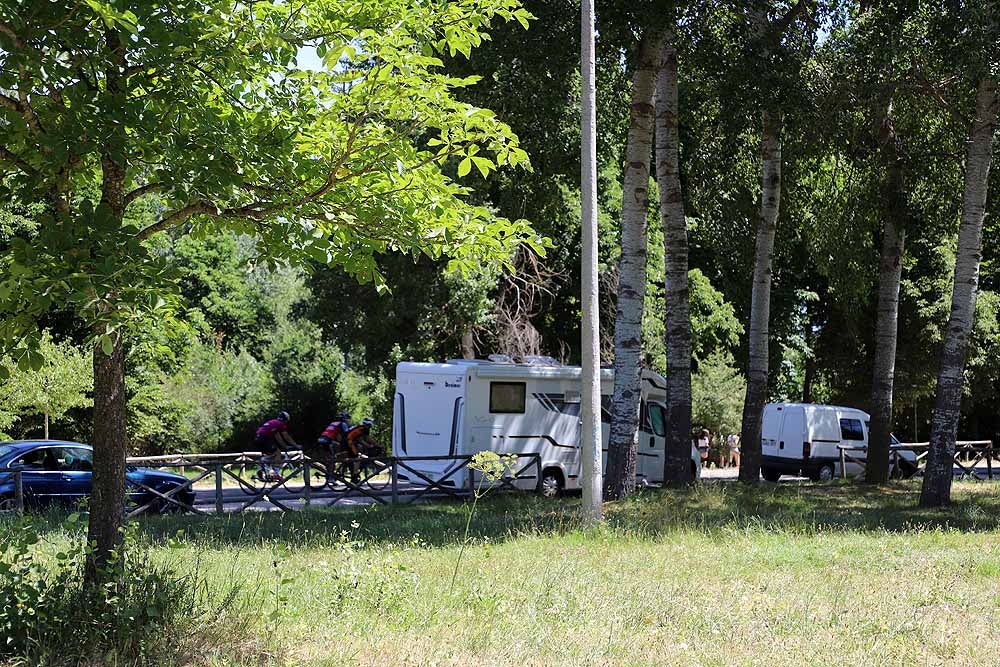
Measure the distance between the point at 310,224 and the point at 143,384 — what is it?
28.2 meters

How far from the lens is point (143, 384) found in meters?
33.2

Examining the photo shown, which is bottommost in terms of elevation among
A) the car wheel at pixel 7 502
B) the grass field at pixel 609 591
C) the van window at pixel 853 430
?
the car wheel at pixel 7 502

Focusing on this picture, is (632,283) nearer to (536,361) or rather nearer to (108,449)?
(536,361)

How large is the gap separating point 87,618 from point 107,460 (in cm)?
105

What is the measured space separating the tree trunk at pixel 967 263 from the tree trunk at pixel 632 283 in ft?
16.3

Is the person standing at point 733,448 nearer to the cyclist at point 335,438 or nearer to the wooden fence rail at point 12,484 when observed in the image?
the cyclist at point 335,438

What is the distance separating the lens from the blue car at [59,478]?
54.1ft

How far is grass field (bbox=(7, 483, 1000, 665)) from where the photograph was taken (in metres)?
6.80

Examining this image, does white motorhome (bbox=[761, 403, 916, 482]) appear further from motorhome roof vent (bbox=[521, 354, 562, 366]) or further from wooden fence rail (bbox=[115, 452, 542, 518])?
wooden fence rail (bbox=[115, 452, 542, 518])

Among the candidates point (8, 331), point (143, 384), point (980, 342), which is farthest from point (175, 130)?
point (980, 342)

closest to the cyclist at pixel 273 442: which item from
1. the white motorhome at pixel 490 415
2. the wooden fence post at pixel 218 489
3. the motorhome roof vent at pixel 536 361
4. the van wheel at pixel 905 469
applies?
the white motorhome at pixel 490 415

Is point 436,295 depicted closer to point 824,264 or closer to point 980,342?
point 824,264

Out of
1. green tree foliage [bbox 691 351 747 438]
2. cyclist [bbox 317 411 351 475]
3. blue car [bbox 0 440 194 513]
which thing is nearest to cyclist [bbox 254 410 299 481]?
cyclist [bbox 317 411 351 475]

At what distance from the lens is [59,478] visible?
17.0 metres
